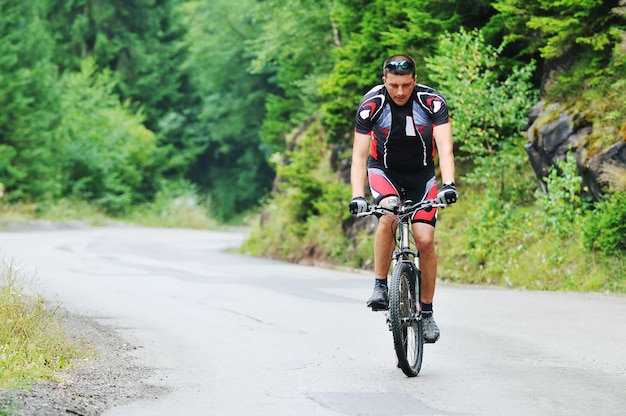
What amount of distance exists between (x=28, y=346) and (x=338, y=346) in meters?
2.48

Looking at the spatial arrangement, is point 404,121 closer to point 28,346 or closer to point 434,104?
point 434,104

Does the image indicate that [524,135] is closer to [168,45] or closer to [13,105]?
[13,105]

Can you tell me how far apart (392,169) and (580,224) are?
7385 mm

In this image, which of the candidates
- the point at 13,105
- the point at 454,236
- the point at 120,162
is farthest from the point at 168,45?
the point at 454,236

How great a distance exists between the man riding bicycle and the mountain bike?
105mm

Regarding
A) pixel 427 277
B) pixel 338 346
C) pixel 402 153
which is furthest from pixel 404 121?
pixel 338 346

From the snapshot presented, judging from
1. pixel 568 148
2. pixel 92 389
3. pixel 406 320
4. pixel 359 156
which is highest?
pixel 568 148

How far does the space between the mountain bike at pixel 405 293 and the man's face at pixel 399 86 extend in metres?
0.71

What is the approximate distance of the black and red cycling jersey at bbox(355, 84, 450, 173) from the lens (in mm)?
8141

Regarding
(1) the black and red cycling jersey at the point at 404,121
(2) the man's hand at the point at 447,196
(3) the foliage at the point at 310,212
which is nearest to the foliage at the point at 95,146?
(3) the foliage at the point at 310,212

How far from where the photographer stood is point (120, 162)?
178 feet

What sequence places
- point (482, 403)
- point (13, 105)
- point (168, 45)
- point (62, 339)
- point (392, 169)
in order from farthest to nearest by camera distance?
1. point (168, 45)
2. point (13, 105)
3. point (62, 339)
4. point (392, 169)
5. point (482, 403)

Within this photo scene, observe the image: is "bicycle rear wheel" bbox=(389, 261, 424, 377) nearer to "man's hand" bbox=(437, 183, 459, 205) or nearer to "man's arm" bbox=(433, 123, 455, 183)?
"man's hand" bbox=(437, 183, 459, 205)

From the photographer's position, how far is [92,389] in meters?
7.29
